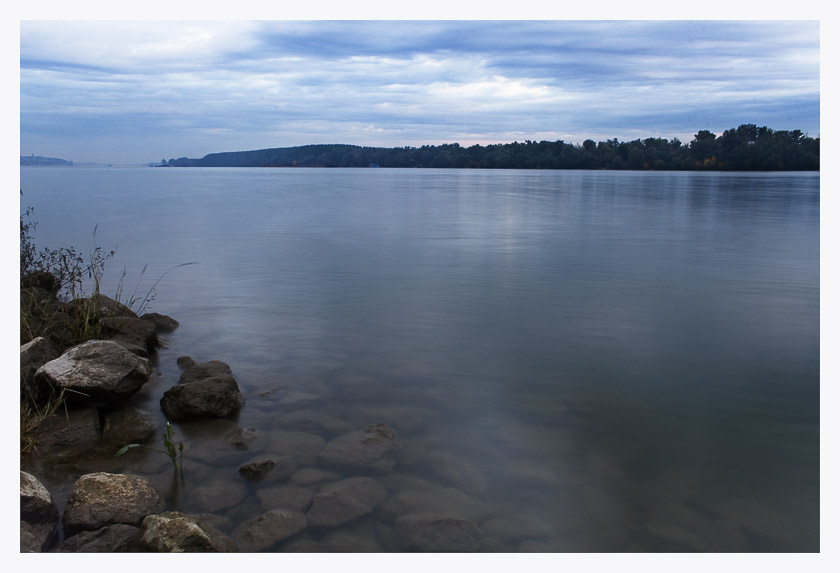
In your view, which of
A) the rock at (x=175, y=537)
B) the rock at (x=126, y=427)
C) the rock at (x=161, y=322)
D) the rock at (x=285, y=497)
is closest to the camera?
the rock at (x=175, y=537)

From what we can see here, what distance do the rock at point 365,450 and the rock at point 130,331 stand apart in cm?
294

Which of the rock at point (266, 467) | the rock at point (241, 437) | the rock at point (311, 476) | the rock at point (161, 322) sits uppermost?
the rock at point (161, 322)

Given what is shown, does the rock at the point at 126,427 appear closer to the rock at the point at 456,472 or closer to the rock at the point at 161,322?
the rock at the point at 456,472

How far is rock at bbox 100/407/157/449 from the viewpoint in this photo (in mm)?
5594

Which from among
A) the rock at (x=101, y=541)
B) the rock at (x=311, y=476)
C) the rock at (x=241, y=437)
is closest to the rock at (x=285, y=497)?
the rock at (x=311, y=476)

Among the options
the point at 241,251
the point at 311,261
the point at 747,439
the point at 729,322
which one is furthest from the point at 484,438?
the point at 241,251

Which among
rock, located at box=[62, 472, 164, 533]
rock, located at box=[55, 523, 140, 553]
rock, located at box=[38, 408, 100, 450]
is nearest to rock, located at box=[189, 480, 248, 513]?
rock, located at box=[62, 472, 164, 533]

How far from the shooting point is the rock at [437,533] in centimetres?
425

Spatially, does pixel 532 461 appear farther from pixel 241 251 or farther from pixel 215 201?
pixel 215 201

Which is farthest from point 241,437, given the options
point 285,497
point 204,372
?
point 204,372

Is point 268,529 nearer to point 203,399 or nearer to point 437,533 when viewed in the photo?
point 437,533

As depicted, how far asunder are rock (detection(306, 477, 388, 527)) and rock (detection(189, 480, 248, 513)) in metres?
0.57

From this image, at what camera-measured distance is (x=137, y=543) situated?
13.0 ft

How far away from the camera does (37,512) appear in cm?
425
